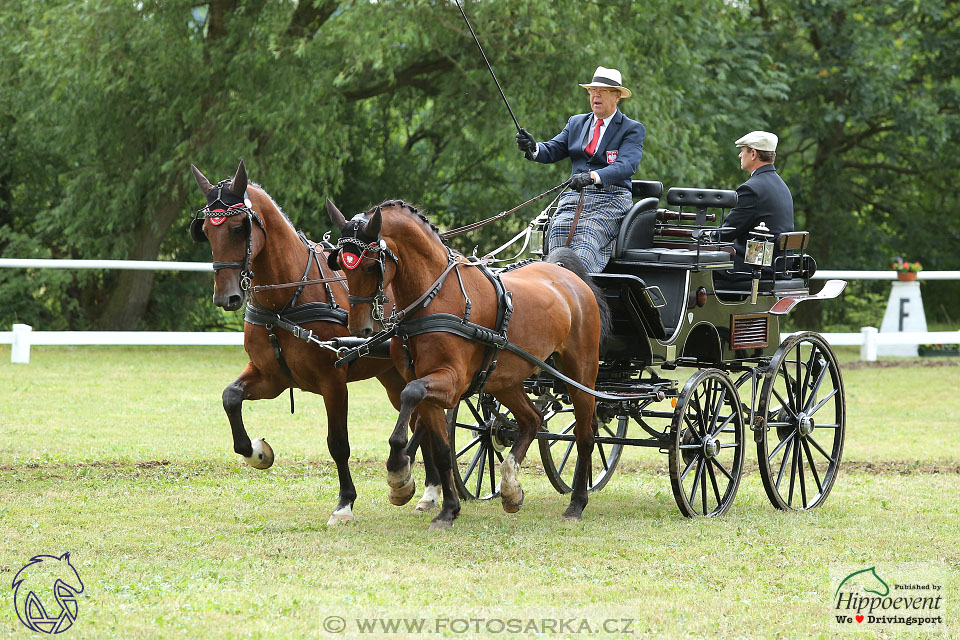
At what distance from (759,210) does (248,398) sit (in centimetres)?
345

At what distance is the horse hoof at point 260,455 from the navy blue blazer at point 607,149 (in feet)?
8.15

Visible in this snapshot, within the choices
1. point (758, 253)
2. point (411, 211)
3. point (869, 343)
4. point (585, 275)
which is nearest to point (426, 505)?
point (585, 275)

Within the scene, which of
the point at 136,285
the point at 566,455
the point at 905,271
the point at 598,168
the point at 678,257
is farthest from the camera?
the point at 905,271

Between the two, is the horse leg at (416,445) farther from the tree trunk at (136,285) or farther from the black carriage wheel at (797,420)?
the tree trunk at (136,285)

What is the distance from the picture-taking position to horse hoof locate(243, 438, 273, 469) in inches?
269

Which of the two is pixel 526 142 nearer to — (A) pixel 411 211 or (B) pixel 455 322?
(A) pixel 411 211

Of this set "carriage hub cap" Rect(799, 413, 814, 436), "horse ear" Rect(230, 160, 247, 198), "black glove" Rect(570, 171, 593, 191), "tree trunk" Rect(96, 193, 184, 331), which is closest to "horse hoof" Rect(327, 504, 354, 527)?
"horse ear" Rect(230, 160, 247, 198)

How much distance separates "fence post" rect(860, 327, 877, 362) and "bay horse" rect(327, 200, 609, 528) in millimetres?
10422

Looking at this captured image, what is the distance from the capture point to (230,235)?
6.35m

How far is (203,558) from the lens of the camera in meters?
5.85

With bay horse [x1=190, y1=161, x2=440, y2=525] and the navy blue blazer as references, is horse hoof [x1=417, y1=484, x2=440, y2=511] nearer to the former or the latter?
bay horse [x1=190, y1=161, x2=440, y2=525]

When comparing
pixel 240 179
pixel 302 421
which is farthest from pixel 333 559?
pixel 302 421

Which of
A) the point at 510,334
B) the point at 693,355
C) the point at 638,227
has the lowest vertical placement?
the point at 693,355

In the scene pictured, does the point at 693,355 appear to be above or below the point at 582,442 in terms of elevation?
above
